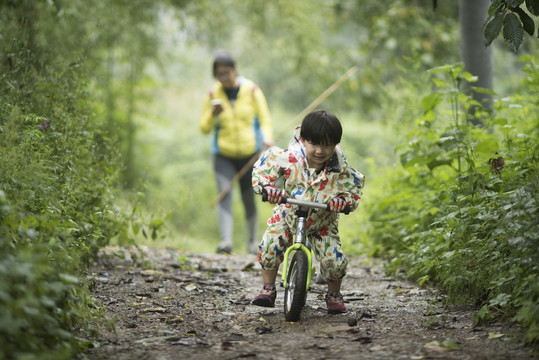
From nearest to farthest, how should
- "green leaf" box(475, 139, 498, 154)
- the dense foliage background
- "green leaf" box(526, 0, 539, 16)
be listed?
the dense foliage background, "green leaf" box(526, 0, 539, 16), "green leaf" box(475, 139, 498, 154)

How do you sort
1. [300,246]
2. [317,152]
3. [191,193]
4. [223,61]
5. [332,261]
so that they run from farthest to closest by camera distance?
[223,61]
[191,193]
[332,261]
[317,152]
[300,246]

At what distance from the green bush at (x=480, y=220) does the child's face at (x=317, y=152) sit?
2.91ft

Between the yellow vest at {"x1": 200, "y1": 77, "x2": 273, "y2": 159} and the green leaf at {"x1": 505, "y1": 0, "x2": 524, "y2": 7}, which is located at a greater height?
the yellow vest at {"x1": 200, "y1": 77, "x2": 273, "y2": 159}

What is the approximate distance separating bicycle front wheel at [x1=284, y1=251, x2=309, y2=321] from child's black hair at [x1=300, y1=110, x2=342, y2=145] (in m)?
0.74

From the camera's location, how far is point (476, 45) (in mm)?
6023

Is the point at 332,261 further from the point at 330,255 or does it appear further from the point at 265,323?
the point at 265,323

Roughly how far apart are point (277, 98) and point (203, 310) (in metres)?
19.5

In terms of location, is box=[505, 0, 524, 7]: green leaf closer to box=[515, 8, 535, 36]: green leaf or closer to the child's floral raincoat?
box=[515, 8, 535, 36]: green leaf

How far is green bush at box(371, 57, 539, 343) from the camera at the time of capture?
10.8 feet

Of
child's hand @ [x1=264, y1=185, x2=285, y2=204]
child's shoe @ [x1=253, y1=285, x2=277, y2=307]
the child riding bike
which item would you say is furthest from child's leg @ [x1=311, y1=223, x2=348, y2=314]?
child's hand @ [x1=264, y1=185, x2=285, y2=204]

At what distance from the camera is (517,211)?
132 inches

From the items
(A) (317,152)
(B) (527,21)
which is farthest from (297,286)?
(B) (527,21)

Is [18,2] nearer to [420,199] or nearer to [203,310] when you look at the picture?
[203,310]

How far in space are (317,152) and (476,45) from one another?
293cm
